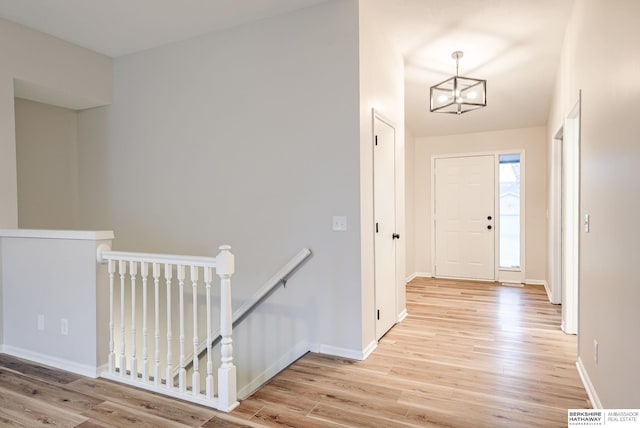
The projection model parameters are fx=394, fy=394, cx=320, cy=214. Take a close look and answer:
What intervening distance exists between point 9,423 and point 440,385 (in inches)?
105

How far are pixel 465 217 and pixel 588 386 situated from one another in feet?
13.8

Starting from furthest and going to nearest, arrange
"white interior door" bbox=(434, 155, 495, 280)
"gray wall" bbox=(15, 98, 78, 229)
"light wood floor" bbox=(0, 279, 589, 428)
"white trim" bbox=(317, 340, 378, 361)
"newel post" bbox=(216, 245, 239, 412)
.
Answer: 1. "white interior door" bbox=(434, 155, 495, 280)
2. "gray wall" bbox=(15, 98, 78, 229)
3. "white trim" bbox=(317, 340, 378, 361)
4. "newel post" bbox=(216, 245, 239, 412)
5. "light wood floor" bbox=(0, 279, 589, 428)

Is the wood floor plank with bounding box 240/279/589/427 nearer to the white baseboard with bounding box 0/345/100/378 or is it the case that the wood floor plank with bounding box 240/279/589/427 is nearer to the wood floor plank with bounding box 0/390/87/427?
the wood floor plank with bounding box 0/390/87/427

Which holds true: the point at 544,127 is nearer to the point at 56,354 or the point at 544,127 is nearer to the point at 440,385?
the point at 440,385

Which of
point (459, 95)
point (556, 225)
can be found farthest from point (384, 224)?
point (556, 225)

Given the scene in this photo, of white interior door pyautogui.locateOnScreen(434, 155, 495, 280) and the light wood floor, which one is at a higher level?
white interior door pyautogui.locateOnScreen(434, 155, 495, 280)

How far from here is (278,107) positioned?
11.5 ft

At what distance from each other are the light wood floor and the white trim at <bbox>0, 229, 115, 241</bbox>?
1.02 m

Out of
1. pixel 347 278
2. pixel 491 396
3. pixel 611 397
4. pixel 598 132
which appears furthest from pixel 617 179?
pixel 347 278

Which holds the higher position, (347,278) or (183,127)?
(183,127)

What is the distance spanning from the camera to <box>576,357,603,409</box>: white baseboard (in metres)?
2.31

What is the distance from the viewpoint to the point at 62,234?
3.00 m

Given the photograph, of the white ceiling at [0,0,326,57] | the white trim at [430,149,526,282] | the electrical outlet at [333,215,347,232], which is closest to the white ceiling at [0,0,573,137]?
the white ceiling at [0,0,326,57]

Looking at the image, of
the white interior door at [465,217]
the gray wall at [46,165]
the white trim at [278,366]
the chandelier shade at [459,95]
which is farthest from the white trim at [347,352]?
the white interior door at [465,217]
